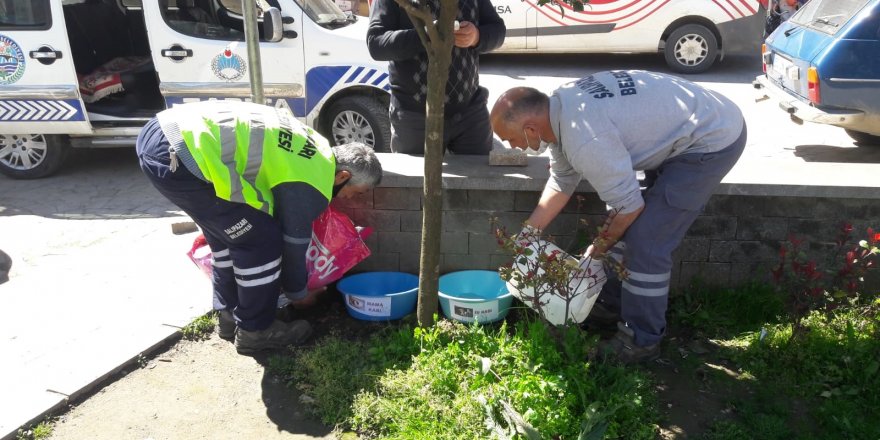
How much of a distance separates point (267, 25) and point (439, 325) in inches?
149

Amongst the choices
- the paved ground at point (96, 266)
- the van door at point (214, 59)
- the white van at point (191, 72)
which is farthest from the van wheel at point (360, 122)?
the paved ground at point (96, 266)

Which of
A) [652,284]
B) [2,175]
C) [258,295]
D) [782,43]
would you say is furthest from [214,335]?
[782,43]

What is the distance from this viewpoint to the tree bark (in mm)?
2996

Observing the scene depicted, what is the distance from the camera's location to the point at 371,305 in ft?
12.2

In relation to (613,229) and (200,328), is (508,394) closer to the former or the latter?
(613,229)

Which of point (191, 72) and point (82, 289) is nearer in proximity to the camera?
point (82, 289)

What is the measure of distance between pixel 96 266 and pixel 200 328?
4.14 ft

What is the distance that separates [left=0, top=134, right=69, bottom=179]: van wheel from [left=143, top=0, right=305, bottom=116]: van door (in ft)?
4.03

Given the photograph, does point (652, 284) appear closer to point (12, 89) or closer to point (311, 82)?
point (311, 82)

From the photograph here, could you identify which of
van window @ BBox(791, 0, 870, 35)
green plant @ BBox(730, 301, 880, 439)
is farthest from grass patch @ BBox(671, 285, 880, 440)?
van window @ BBox(791, 0, 870, 35)

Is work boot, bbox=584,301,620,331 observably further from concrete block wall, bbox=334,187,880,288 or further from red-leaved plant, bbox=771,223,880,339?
red-leaved plant, bbox=771,223,880,339

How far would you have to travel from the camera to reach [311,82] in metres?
6.61

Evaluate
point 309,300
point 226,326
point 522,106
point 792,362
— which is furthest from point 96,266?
point 792,362

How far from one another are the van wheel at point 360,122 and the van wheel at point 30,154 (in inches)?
98.0
